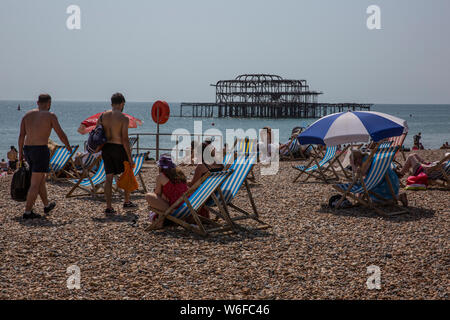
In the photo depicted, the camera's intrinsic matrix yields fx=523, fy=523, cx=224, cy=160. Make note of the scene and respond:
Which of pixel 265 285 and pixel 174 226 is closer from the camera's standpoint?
pixel 265 285

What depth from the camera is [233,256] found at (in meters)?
3.94

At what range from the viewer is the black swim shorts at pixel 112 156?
17.9ft

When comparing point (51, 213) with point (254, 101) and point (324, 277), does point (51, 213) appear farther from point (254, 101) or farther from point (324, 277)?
point (254, 101)

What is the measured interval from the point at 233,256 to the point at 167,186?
Result: 1.14 metres

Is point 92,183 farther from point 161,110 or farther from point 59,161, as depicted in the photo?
point 161,110

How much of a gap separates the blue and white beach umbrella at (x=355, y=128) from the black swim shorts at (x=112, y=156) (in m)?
2.18

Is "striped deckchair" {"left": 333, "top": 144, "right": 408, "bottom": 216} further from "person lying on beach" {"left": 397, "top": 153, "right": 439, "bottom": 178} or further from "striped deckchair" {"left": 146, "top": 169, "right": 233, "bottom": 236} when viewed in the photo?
→ "person lying on beach" {"left": 397, "top": 153, "right": 439, "bottom": 178}

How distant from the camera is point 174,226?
4836 millimetres

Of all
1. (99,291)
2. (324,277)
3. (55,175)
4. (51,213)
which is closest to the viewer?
(99,291)

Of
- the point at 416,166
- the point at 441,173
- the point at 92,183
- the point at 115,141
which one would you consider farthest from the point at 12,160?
the point at 441,173

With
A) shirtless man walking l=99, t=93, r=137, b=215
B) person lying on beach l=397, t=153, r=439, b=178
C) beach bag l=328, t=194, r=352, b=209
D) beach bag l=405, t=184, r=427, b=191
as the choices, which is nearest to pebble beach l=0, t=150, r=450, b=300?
beach bag l=328, t=194, r=352, b=209

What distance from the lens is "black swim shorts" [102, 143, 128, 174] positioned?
17.9 feet

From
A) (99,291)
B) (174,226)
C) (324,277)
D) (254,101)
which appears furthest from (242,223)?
(254,101)
